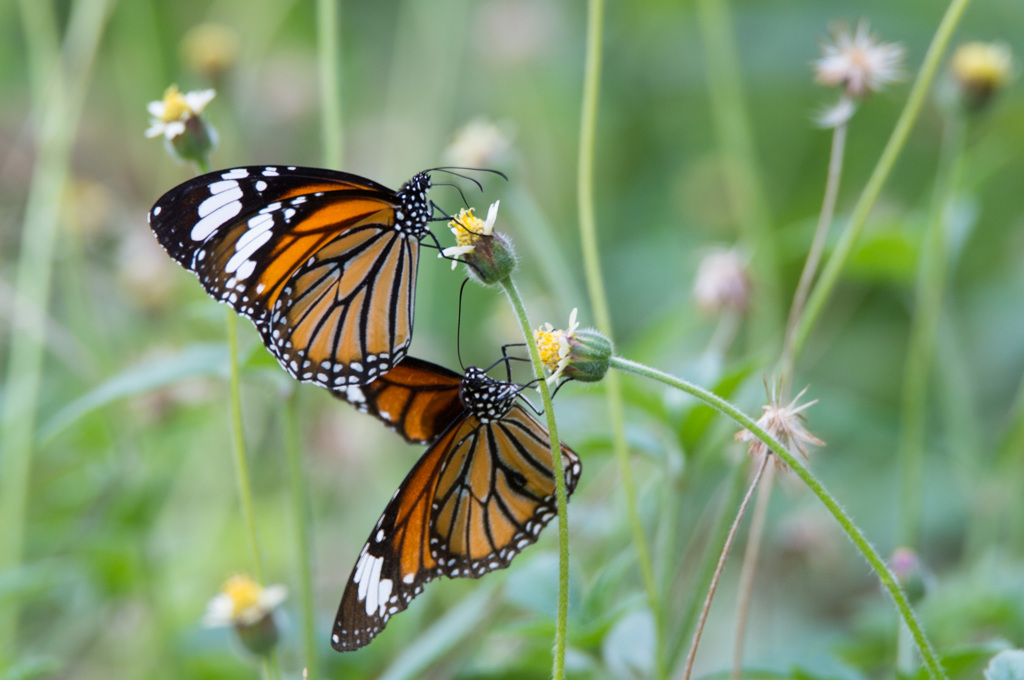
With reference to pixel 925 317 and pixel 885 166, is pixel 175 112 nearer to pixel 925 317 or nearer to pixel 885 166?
pixel 885 166

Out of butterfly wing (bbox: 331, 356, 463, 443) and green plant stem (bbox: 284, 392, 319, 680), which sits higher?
butterfly wing (bbox: 331, 356, 463, 443)

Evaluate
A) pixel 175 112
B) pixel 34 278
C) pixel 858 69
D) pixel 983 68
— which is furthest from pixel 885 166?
pixel 34 278

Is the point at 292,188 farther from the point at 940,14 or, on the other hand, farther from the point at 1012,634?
the point at 940,14

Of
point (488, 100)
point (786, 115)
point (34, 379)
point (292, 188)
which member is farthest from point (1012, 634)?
point (488, 100)

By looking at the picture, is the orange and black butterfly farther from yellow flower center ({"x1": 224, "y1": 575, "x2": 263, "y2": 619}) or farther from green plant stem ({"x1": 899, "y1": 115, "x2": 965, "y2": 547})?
green plant stem ({"x1": 899, "y1": 115, "x2": 965, "y2": 547})

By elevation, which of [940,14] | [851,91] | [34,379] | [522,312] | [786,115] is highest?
[940,14]

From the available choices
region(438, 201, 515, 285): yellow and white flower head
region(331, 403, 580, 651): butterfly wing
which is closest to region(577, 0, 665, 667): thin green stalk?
region(331, 403, 580, 651): butterfly wing

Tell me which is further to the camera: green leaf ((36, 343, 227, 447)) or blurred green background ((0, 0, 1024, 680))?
blurred green background ((0, 0, 1024, 680))
